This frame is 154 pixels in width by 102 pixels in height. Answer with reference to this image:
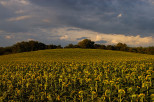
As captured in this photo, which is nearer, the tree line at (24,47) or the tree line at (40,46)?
the tree line at (40,46)

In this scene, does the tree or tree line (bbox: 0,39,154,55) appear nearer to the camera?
tree line (bbox: 0,39,154,55)

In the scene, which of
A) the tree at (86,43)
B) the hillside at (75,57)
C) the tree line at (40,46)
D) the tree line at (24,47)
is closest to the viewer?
the hillside at (75,57)

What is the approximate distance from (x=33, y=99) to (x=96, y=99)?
3.33 m

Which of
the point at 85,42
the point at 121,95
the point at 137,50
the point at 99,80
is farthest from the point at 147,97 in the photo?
the point at 85,42

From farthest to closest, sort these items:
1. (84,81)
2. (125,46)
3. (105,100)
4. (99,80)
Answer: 1. (125,46)
2. (84,81)
3. (99,80)
4. (105,100)

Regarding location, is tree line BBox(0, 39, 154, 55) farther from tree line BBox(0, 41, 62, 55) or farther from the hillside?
the hillside

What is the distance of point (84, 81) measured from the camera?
343 inches

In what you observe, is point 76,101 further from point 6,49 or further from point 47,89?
point 6,49

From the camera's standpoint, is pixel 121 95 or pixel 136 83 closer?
pixel 121 95

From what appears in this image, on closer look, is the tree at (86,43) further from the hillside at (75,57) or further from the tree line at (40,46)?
the hillside at (75,57)

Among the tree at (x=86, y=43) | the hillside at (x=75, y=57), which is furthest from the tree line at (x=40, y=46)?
the hillside at (x=75, y=57)

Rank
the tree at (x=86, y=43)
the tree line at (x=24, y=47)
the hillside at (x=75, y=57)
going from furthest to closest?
the tree at (x=86, y=43) → the tree line at (x=24, y=47) → the hillside at (x=75, y=57)

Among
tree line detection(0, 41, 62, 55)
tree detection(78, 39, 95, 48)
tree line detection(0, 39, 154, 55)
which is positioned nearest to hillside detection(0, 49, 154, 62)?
tree line detection(0, 39, 154, 55)

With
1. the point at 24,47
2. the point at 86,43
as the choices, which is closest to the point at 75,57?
the point at 86,43
